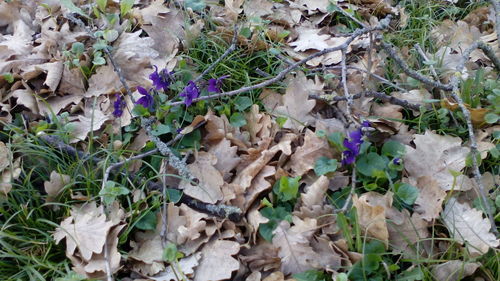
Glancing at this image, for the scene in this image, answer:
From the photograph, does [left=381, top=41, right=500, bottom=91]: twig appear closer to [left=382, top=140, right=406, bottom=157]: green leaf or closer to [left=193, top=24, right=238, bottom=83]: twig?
[left=382, top=140, right=406, bottom=157]: green leaf

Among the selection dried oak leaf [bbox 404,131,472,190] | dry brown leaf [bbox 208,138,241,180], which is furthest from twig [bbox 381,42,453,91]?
dry brown leaf [bbox 208,138,241,180]

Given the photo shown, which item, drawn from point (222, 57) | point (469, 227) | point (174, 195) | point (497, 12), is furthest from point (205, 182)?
point (497, 12)

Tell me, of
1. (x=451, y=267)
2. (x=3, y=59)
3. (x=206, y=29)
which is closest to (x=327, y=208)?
(x=451, y=267)

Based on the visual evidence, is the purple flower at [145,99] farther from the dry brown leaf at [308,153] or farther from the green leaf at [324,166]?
the green leaf at [324,166]

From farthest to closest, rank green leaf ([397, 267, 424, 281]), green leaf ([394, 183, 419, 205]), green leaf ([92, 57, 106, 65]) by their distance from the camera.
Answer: green leaf ([92, 57, 106, 65]) → green leaf ([394, 183, 419, 205]) → green leaf ([397, 267, 424, 281])

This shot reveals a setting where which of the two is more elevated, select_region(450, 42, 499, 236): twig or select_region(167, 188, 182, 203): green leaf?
select_region(450, 42, 499, 236): twig

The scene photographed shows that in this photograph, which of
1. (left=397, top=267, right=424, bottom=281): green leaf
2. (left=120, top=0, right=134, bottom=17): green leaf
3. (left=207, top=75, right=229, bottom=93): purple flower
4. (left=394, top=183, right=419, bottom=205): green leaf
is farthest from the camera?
(left=120, top=0, right=134, bottom=17): green leaf

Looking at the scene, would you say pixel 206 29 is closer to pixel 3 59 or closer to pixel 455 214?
pixel 3 59
